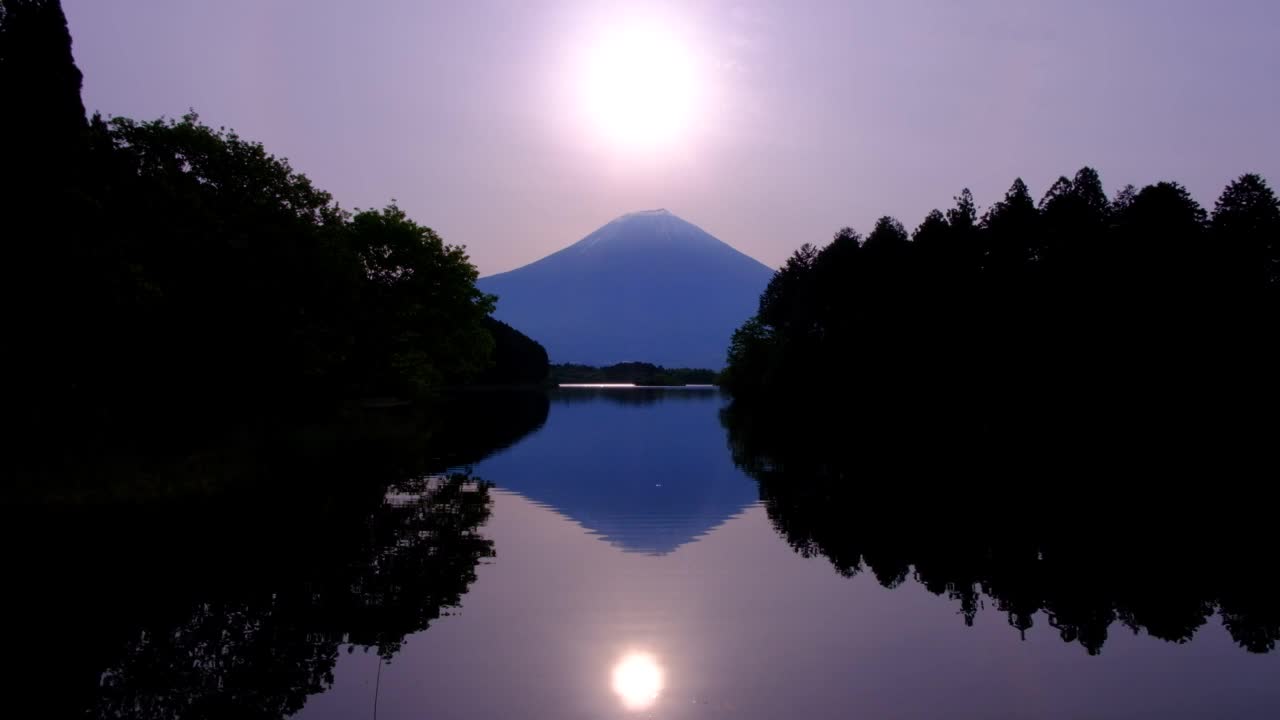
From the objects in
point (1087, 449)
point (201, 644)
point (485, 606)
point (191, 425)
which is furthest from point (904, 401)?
point (201, 644)

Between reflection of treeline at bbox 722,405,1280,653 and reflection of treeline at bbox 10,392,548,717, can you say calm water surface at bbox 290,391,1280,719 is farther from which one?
reflection of treeline at bbox 10,392,548,717

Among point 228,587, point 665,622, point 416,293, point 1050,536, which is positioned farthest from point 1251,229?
point 416,293

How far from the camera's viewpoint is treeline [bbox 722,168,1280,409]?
147ft

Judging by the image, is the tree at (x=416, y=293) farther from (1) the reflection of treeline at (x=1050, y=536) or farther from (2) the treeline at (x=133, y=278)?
(1) the reflection of treeline at (x=1050, y=536)

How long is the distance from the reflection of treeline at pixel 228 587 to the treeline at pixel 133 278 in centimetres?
367

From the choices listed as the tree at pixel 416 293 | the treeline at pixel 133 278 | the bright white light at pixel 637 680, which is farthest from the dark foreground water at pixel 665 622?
the tree at pixel 416 293

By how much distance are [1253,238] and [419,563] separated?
2120 inches

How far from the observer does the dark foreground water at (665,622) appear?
36.1 feet

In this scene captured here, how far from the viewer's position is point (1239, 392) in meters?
43.5

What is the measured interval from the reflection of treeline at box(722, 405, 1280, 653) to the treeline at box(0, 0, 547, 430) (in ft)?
70.5

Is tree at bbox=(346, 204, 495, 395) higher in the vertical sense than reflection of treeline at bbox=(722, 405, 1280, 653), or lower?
higher

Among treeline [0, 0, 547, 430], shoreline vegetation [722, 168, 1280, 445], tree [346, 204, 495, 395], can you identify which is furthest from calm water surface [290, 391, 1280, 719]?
tree [346, 204, 495, 395]

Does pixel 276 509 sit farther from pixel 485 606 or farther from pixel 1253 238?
pixel 1253 238

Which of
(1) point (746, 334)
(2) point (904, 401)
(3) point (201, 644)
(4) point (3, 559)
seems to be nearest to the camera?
(3) point (201, 644)
